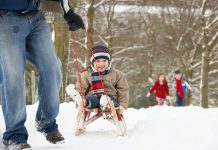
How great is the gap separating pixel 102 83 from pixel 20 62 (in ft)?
5.66

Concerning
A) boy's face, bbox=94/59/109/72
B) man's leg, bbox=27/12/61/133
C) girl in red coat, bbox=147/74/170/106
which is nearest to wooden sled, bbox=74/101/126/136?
boy's face, bbox=94/59/109/72

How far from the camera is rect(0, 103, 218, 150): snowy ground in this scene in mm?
3320

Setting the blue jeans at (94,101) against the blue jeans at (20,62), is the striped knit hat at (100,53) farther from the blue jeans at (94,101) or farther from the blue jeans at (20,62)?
the blue jeans at (20,62)

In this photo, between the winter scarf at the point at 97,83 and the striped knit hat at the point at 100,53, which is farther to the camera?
the striped knit hat at the point at 100,53

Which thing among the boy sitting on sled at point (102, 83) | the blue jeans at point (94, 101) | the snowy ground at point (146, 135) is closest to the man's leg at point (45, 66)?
the snowy ground at point (146, 135)

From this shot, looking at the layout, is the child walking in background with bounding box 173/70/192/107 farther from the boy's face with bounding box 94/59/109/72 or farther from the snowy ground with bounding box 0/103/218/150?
the boy's face with bounding box 94/59/109/72

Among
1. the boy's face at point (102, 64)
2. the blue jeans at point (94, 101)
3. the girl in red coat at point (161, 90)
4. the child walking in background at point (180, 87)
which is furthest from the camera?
the girl in red coat at point (161, 90)

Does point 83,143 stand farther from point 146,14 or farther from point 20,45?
point 146,14

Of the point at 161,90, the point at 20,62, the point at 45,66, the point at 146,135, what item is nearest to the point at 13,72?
the point at 20,62

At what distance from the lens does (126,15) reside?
2830 centimetres

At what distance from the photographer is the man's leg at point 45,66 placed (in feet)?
10.4

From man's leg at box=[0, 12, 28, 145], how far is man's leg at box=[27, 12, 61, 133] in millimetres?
143

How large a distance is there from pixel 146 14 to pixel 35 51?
2453 cm

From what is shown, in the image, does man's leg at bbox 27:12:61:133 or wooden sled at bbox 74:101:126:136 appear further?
wooden sled at bbox 74:101:126:136
